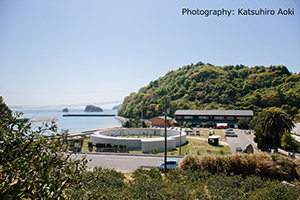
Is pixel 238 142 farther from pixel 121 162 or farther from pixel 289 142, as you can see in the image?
pixel 121 162

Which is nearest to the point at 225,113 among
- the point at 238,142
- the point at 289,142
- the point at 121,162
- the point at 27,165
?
the point at 238,142

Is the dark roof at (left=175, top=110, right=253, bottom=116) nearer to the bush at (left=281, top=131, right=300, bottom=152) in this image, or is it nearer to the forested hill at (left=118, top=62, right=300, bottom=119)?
the forested hill at (left=118, top=62, right=300, bottom=119)

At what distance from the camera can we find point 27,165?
14.2 ft

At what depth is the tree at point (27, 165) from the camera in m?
3.90

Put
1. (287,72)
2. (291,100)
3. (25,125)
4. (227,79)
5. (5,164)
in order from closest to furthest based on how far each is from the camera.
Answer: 1. (5,164)
2. (25,125)
3. (291,100)
4. (287,72)
5. (227,79)

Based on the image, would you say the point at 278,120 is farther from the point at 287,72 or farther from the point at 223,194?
the point at 287,72

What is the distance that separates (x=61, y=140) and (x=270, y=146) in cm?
3117

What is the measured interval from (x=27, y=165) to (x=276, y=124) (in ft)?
95.9

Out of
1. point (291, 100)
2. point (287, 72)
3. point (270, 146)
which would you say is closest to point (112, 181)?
point (270, 146)

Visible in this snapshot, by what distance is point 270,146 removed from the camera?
93.7 feet

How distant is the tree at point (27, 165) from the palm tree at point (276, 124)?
2794cm

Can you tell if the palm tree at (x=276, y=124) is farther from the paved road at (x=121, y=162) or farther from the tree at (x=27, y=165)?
the tree at (x=27, y=165)

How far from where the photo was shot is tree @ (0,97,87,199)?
390cm

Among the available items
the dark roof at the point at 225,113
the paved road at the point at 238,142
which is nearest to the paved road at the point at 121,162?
the paved road at the point at 238,142
